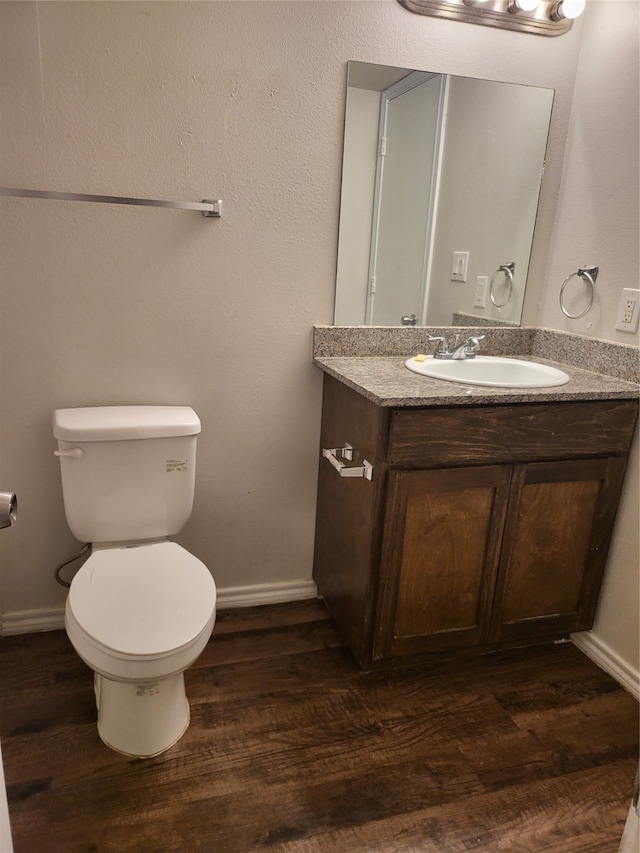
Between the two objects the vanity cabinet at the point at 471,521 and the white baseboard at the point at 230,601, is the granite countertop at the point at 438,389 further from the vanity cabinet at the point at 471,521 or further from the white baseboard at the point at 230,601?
the white baseboard at the point at 230,601

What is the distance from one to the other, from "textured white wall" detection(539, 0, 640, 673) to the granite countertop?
0.19 metres

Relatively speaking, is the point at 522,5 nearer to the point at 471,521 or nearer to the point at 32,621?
the point at 471,521

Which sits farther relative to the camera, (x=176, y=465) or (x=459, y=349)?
(x=459, y=349)

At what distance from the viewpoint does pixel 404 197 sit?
1913mm

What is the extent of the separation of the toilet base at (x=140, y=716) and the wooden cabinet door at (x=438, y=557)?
599 millimetres

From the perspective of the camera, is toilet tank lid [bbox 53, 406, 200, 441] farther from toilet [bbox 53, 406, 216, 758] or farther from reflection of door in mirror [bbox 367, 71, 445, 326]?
reflection of door in mirror [bbox 367, 71, 445, 326]

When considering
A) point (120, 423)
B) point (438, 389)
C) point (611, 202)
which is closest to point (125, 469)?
point (120, 423)

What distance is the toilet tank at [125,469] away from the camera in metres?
1.63

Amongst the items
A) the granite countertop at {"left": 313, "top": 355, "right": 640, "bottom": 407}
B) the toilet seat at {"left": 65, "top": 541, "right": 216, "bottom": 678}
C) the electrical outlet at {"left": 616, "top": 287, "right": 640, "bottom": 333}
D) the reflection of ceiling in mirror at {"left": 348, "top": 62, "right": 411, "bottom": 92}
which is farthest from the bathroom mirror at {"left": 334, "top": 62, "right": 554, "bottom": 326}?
the toilet seat at {"left": 65, "top": 541, "right": 216, "bottom": 678}

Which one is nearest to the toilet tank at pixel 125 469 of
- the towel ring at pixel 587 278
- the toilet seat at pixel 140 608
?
the toilet seat at pixel 140 608

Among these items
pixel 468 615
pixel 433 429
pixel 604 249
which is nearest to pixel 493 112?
pixel 604 249

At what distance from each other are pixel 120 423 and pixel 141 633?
0.60m

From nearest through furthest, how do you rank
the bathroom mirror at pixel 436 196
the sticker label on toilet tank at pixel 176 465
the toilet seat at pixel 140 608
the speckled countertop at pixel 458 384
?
the toilet seat at pixel 140 608 → the speckled countertop at pixel 458 384 → the sticker label on toilet tank at pixel 176 465 → the bathroom mirror at pixel 436 196

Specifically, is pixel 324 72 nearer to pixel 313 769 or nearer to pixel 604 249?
pixel 604 249
